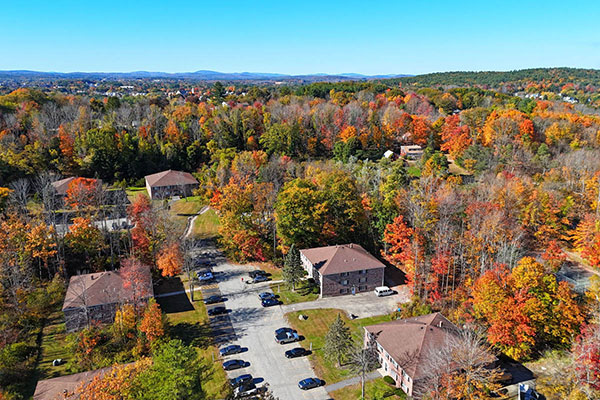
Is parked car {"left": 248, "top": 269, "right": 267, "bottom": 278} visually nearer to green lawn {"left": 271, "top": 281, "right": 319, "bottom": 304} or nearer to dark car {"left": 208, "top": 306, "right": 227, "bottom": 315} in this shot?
green lawn {"left": 271, "top": 281, "right": 319, "bottom": 304}

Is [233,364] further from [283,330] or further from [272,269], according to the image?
[272,269]

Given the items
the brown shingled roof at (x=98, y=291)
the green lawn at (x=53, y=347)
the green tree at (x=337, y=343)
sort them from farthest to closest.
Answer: the brown shingled roof at (x=98, y=291)
the green lawn at (x=53, y=347)
the green tree at (x=337, y=343)

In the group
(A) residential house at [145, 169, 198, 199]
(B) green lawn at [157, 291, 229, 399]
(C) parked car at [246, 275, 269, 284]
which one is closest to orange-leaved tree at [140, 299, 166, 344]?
(B) green lawn at [157, 291, 229, 399]

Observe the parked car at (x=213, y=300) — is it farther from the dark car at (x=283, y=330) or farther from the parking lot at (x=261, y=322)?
the dark car at (x=283, y=330)

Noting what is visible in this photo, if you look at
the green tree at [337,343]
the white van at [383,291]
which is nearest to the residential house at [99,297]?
the green tree at [337,343]

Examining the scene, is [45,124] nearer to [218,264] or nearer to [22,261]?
[22,261]
